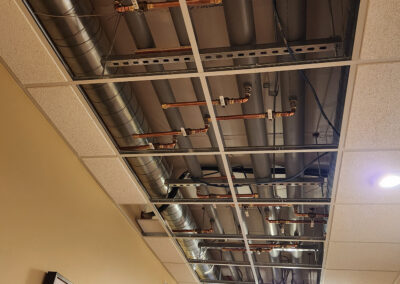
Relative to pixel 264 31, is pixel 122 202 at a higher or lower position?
lower

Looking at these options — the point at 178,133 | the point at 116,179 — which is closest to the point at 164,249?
the point at 116,179

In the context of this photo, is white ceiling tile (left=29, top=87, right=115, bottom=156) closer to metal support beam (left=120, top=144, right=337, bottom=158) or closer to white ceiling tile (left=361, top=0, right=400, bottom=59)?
metal support beam (left=120, top=144, right=337, bottom=158)

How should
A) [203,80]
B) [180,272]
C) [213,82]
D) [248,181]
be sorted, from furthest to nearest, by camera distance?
1. [180,272]
2. [248,181]
3. [213,82]
4. [203,80]

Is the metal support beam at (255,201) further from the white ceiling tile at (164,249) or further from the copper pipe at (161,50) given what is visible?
the copper pipe at (161,50)

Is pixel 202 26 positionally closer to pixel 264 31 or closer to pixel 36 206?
pixel 264 31

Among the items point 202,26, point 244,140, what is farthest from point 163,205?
point 202,26

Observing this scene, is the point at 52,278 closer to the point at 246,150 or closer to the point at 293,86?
the point at 246,150

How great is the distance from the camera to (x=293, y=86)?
6.71 ft

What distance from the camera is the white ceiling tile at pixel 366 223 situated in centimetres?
262

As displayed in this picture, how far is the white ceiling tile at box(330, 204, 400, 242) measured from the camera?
2.62 m

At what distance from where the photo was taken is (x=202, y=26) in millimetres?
2109

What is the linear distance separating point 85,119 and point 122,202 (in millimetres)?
1046

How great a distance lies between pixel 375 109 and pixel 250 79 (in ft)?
2.34

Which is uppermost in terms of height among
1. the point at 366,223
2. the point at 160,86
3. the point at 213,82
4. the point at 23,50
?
the point at 213,82
